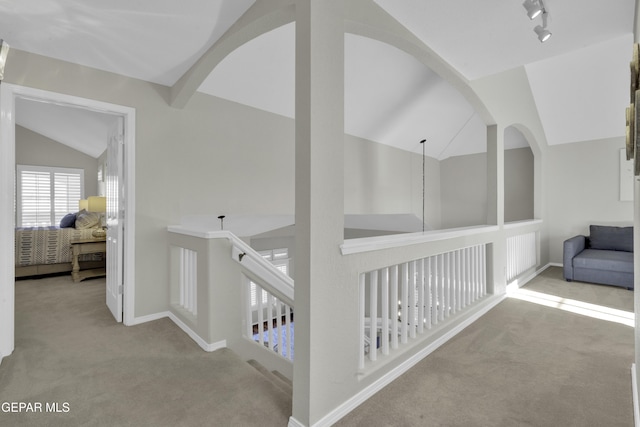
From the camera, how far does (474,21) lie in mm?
2109

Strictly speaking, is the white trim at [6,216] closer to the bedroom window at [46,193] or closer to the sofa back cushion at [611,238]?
the bedroom window at [46,193]

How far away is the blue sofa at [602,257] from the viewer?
4000 millimetres

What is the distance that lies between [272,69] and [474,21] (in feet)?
5.82

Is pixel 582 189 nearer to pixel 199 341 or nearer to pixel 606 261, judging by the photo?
pixel 606 261

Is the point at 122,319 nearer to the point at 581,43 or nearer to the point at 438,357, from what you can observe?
the point at 438,357

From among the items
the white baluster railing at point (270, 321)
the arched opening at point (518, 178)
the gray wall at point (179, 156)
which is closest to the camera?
the white baluster railing at point (270, 321)

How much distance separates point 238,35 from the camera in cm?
209

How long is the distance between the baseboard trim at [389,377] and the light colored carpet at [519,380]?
3cm

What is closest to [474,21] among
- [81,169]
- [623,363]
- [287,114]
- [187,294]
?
[287,114]

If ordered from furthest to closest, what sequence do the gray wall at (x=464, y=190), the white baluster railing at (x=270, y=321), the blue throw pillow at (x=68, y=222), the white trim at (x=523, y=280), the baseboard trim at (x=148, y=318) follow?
the gray wall at (x=464, y=190), the blue throw pillow at (x=68, y=222), the white trim at (x=523, y=280), the baseboard trim at (x=148, y=318), the white baluster railing at (x=270, y=321)

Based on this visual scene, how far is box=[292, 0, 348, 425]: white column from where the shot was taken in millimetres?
1494

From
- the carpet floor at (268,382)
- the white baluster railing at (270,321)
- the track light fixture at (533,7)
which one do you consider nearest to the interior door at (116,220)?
the carpet floor at (268,382)

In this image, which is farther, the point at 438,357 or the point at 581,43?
the point at 581,43

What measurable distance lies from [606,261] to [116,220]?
5862 mm
